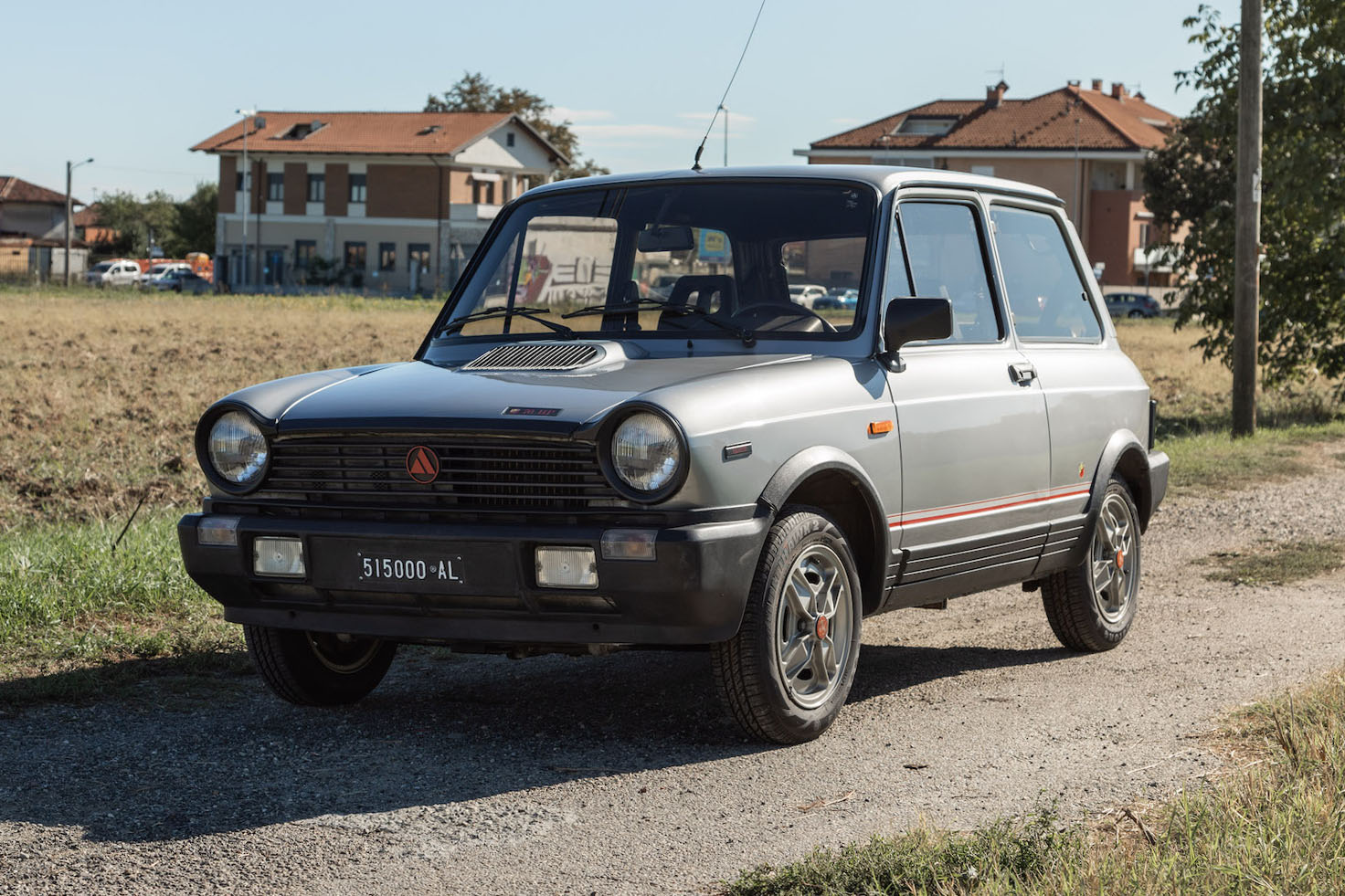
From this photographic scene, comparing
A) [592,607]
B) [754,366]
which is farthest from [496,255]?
[592,607]

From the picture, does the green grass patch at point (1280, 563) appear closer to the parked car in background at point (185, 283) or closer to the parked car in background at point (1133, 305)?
the parked car in background at point (1133, 305)

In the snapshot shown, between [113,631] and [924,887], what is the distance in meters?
4.55

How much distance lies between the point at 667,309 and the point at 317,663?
6.02 feet

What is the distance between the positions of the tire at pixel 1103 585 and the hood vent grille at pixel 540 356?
8.23 ft

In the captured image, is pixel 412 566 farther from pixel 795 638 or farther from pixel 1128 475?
pixel 1128 475

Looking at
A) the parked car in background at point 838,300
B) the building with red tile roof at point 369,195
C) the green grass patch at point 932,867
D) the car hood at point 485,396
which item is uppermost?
the building with red tile roof at point 369,195

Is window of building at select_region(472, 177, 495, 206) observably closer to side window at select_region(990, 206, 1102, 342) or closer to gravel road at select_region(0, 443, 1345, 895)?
side window at select_region(990, 206, 1102, 342)

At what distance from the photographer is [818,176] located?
655 centimetres

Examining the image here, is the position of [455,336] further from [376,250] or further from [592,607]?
[376,250]

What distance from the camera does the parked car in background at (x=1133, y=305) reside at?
72438mm

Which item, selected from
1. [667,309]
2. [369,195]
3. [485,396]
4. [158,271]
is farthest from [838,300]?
[158,271]

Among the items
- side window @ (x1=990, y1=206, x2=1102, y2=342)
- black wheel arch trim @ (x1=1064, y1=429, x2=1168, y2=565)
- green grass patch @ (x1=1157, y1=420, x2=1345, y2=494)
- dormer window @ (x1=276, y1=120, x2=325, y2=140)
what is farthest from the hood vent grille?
dormer window @ (x1=276, y1=120, x2=325, y2=140)

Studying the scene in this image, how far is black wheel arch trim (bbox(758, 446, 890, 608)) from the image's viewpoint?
5438 millimetres

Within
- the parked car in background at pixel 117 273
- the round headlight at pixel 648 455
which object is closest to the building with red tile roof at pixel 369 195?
the parked car in background at pixel 117 273
